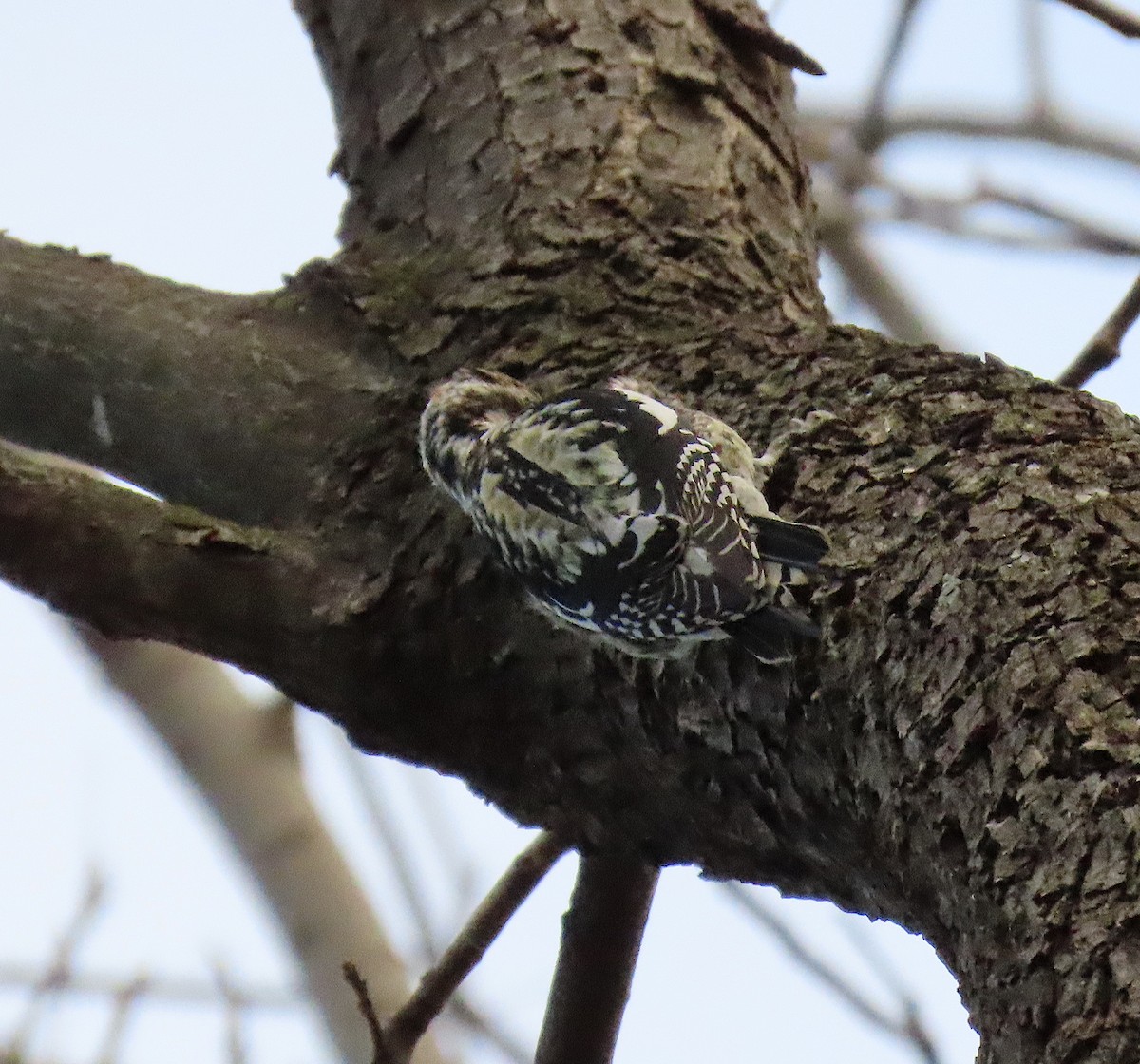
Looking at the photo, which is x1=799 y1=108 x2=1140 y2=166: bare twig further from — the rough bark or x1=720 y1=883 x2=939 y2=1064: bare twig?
x1=720 y1=883 x2=939 y2=1064: bare twig

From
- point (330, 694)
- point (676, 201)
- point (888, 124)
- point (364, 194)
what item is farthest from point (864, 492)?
point (888, 124)

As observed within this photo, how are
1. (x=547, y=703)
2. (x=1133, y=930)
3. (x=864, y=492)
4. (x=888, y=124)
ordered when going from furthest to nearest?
(x=888, y=124), (x=547, y=703), (x=864, y=492), (x=1133, y=930)

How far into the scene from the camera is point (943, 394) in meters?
1.85

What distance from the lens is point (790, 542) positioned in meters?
1.84

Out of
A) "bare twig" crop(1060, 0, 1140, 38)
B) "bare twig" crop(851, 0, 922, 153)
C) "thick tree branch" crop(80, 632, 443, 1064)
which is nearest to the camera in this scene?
"bare twig" crop(1060, 0, 1140, 38)

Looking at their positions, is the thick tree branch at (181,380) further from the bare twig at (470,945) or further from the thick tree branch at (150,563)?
the bare twig at (470,945)

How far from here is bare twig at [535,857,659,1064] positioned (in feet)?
7.77

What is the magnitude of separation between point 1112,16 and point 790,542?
150 cm

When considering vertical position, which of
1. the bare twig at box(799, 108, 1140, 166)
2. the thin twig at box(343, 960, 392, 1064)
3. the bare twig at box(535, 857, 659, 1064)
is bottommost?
the thin twig at box(343, 960, 392, 1064)

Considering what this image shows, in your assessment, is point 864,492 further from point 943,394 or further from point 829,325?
point 829,325

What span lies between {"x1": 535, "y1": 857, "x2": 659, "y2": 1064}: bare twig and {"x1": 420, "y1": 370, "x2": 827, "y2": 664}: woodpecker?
1.70ft

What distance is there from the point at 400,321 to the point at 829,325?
815mm

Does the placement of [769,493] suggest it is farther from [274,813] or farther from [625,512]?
[274,813]

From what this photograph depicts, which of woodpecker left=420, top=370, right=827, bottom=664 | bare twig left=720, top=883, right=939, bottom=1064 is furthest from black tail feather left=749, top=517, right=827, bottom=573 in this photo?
bare twig left=720, top=883, right=939, bottom=1064
